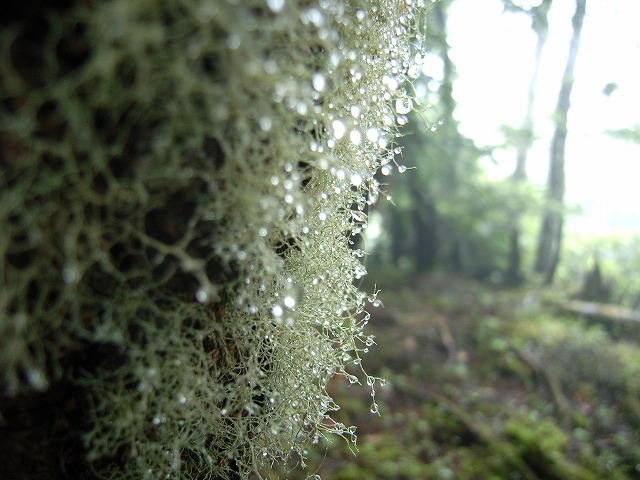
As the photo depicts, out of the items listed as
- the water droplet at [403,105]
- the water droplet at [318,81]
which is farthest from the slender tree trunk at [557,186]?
the water droplet at [318,81]

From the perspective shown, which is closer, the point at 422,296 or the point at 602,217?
the point at 422,296

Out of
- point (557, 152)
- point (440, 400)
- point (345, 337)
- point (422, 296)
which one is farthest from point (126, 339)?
point (557, 152)

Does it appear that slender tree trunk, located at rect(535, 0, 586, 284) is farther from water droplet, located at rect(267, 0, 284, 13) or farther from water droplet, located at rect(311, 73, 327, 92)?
water droplet, located at rect(267, 0, 284, 13)

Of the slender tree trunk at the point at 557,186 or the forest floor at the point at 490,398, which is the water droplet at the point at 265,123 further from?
the slender tree trunk at the point at 557,186

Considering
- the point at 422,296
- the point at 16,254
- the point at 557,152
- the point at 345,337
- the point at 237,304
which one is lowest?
the point at 422,296

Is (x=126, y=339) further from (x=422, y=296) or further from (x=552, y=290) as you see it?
(x=552, y=290)

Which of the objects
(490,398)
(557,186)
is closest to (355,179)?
(490,398)

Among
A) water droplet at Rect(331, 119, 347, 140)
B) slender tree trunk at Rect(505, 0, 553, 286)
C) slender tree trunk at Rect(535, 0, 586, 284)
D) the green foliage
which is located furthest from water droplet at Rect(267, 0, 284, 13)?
the green foliage
